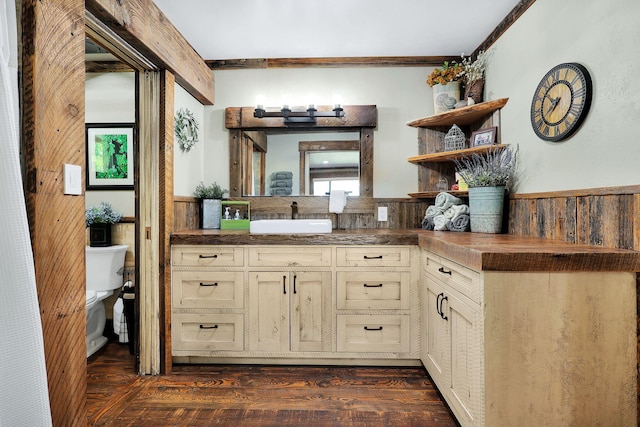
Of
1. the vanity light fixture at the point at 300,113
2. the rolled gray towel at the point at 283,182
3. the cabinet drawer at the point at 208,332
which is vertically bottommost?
the cabinet drawer at the point at 208,332

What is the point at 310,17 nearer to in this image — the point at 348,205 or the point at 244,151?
the point at 244,151

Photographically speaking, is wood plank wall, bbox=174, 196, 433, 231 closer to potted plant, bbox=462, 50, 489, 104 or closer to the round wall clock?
potted plant, bbox=462, 50, 489, 104

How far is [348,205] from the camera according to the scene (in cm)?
290

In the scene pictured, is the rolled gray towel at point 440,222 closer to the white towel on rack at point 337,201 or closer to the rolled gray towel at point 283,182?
the white towel on rack at point 337,201

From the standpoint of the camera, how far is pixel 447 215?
2.44m

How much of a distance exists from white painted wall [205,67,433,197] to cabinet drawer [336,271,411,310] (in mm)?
883

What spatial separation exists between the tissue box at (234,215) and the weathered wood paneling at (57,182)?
4.17 ft

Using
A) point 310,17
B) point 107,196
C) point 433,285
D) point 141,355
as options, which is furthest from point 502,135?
point 107,196

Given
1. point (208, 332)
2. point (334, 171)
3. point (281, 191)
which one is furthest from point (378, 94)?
point (208, 332)

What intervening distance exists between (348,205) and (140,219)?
1.57 metres

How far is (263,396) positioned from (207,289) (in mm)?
779

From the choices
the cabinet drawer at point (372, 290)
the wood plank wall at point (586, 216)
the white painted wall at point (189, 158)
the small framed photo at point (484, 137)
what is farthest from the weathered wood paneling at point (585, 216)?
the white painted wall at point (189, 158)

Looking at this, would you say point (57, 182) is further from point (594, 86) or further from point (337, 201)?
point (594, 86)

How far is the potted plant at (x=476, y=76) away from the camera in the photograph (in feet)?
8.31
